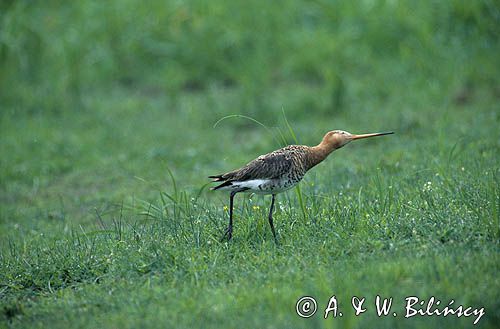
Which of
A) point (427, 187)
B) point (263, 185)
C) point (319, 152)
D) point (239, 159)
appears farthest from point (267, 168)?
point (239, 159)

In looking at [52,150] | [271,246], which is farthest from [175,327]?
[52,150]

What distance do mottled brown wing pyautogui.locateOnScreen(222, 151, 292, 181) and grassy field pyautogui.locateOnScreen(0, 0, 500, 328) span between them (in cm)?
23

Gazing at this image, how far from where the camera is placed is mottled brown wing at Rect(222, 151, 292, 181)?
6074 millimetres

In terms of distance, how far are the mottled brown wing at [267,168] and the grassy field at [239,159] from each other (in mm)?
231

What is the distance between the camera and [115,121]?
11930 millimetres

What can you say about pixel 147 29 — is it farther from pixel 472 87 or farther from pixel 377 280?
pixel 377 280

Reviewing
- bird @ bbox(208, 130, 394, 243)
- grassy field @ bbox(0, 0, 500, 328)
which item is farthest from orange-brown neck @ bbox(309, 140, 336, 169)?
grassy field @ bbox(0, 0, 500, 328)

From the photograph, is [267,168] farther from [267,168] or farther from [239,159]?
[239,159]

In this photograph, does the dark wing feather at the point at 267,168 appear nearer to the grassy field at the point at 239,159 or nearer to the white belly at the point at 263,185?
the white belly at the point at 263,185

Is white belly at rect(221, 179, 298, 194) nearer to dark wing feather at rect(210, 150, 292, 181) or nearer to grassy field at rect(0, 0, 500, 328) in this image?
dark wing feather at rect(210, 150, 292, 181)

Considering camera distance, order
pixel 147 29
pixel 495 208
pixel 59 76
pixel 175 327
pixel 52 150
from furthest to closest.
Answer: pixel 147 29
pixel 59 76
pixel 52 150
pixel 495 208
pixel 175 327

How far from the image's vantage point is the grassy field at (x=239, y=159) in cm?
521

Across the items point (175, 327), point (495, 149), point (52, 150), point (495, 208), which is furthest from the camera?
point (52, 150)

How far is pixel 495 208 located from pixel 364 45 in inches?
306
